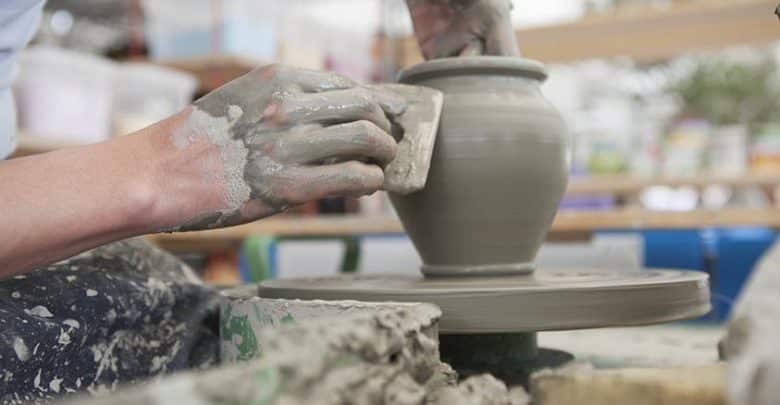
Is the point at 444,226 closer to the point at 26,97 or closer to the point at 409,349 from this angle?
the point at 409,349

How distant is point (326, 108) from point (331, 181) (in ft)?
0.31

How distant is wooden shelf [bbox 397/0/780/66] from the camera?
288 cm

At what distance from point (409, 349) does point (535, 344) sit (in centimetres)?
50

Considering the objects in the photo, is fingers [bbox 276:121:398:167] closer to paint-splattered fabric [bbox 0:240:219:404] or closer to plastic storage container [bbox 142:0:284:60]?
paint-splattered fabric [bbox 0:240:219:404]

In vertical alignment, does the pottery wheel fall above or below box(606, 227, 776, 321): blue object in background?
above

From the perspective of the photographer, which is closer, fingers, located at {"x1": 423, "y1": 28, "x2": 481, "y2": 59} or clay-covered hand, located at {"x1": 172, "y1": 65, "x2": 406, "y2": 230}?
clay-covered hand, located at {"x1": 172, "y1": 65, "x2": 406, "y2": 230}

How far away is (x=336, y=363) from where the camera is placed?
23.8 inches

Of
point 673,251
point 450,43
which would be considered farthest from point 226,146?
point 673,251

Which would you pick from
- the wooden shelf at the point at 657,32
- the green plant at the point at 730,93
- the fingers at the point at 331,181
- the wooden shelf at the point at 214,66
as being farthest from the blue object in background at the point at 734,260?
the wooden shelf at the point at 214,66

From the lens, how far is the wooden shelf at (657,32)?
9.44 ft

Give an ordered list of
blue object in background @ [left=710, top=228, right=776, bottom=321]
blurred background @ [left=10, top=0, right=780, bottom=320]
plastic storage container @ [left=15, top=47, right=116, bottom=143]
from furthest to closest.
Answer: plastic storage container @ [left=15, top=47, right=116, bottom=143] < blurred background @ [left=10, top=0, right=780, bottom=320] < blue object in background @ [left=710, top=228, right=776, bottom=321]

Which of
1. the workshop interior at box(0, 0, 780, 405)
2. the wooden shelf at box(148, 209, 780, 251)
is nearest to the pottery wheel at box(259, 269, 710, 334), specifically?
the workshop interior at box(0, 0, 780, 405)

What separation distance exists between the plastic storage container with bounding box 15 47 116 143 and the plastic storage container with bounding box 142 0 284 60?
1.85 feet

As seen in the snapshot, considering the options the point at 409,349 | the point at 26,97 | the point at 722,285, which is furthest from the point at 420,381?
the point at 26,97
